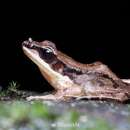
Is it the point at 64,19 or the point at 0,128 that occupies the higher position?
the point at 64,19

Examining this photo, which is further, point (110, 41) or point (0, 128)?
point (110, 41)

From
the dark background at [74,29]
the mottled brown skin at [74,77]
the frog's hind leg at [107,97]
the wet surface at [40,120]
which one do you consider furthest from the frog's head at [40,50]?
the wet surface at [40,120]

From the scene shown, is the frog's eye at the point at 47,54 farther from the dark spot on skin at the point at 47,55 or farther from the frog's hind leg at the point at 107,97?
the frog's hind leg at the point at 107,97

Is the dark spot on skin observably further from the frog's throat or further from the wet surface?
the wet surface

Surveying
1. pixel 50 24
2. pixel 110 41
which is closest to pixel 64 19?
pixel 50 24

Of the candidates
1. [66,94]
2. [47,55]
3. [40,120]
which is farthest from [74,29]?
[40,120]

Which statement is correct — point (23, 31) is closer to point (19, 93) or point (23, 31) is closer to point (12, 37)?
point (12, 37)

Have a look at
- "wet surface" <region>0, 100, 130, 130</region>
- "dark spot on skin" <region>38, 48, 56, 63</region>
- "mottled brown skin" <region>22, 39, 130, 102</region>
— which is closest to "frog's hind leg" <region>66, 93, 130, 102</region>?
"mottled brown skin" <region>22, 39, 130, 102</region>

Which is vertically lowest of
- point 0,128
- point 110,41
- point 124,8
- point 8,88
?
point 0,128
